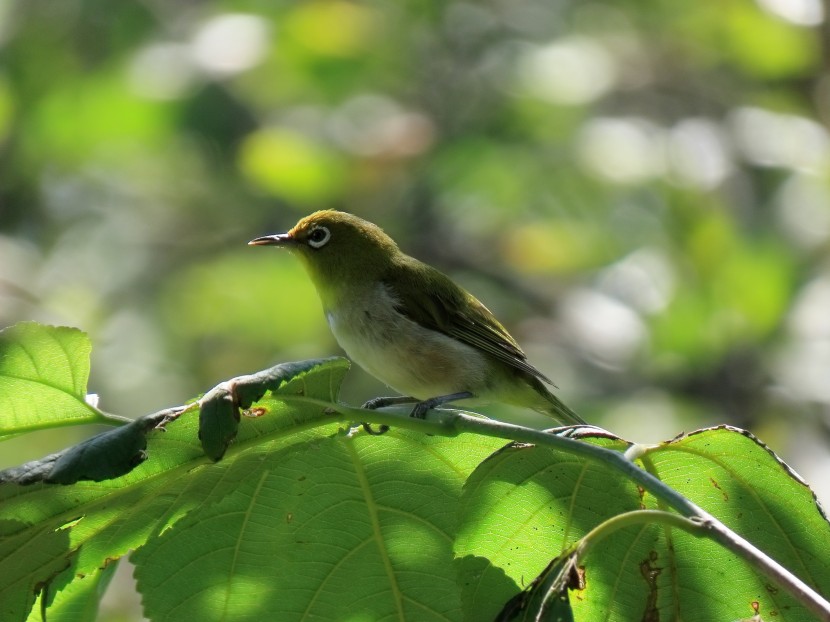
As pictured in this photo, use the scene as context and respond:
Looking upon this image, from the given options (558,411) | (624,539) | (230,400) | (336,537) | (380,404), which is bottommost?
(558,411)

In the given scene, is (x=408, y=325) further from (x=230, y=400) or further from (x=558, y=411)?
(x=230, y=400)

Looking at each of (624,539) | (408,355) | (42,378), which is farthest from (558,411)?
(42,378)

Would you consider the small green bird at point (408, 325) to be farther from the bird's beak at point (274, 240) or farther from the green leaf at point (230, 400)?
the green leaf at point (230, 400)

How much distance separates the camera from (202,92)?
602 cm

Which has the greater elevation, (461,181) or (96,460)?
(461,181)

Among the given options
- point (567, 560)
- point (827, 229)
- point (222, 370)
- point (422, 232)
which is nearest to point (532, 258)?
point (422, 232)

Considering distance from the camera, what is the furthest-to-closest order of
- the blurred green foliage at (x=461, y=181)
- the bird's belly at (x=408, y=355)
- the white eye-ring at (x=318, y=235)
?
the blurred green foliage at (x=461, y=181) → the white eye-ring at (x=318, y=235) → the bird's belly at (x=408, y=355)

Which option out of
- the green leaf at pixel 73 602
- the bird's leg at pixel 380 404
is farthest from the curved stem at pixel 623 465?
the green leaf at pixel 73 602

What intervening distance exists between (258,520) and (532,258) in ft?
17.0

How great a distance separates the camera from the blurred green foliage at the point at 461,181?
19.2 ft

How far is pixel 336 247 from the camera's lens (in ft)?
14.6

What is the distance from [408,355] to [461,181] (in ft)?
11.0

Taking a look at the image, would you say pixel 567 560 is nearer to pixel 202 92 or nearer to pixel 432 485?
pixel 432 485

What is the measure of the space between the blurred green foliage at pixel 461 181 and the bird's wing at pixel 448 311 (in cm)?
174
